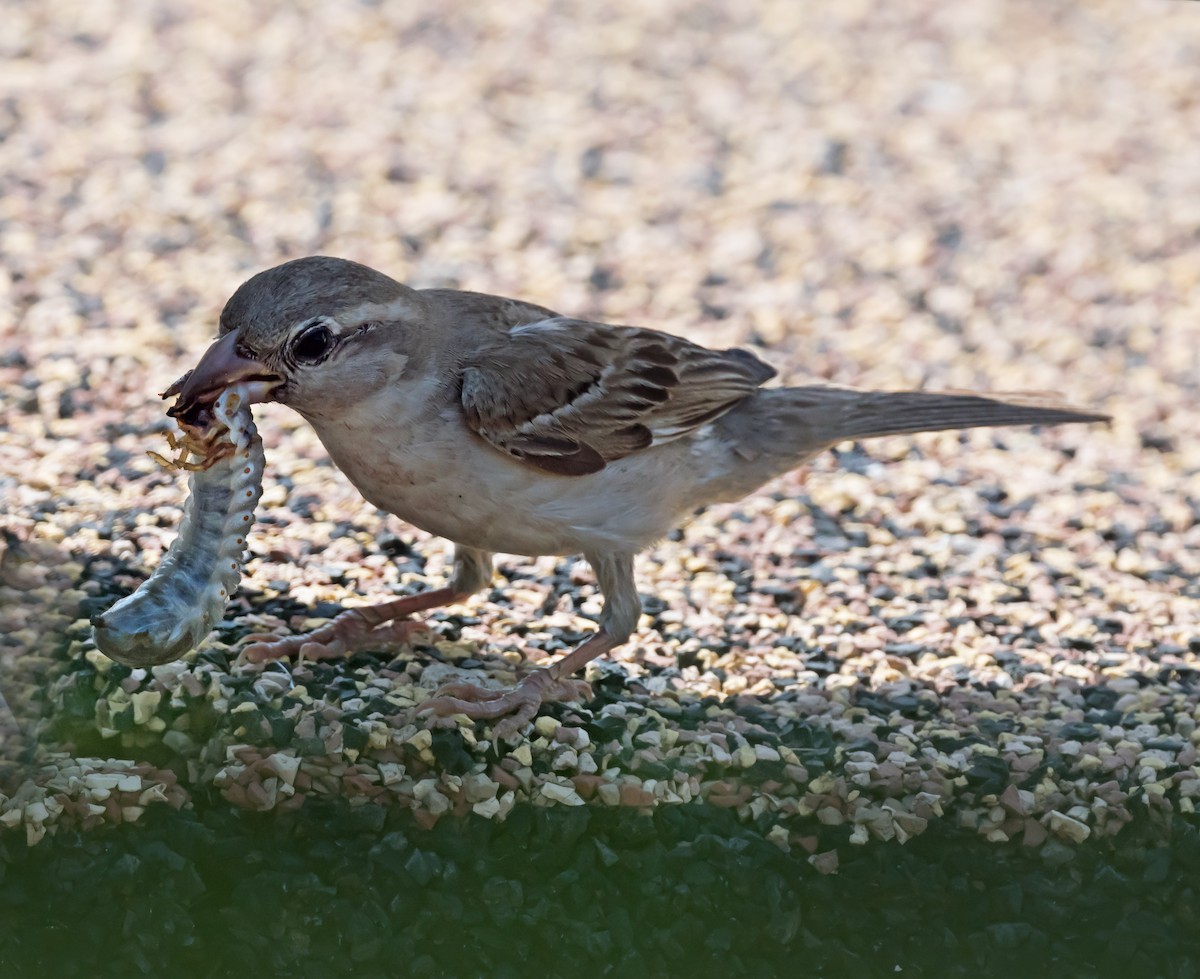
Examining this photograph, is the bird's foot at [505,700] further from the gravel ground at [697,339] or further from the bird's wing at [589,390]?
the bird's wing at [589,390]

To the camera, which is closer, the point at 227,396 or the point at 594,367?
the point at 227,396

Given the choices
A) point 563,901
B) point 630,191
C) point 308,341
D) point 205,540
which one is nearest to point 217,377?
point 308,341

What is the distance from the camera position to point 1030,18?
10117mm

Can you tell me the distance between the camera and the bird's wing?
4.19 meters

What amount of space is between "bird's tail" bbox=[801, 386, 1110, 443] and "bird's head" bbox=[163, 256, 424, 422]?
1.52 meters

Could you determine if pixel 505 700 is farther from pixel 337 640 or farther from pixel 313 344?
pixel 313 344

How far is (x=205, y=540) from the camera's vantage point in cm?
372

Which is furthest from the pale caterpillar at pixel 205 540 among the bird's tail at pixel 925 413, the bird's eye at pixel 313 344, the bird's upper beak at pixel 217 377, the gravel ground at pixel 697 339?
the bird's tail at pixel 925 413

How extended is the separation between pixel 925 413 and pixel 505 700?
1.73 metres

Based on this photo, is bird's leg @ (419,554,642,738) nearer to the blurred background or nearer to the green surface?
the green surface

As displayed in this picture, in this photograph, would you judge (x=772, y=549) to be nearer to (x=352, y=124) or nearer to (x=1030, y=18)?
(x=352, y=124)

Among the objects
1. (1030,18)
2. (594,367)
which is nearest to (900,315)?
(594,367)

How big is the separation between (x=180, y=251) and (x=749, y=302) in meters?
2.75

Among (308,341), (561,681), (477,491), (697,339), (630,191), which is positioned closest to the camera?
(308,341)
